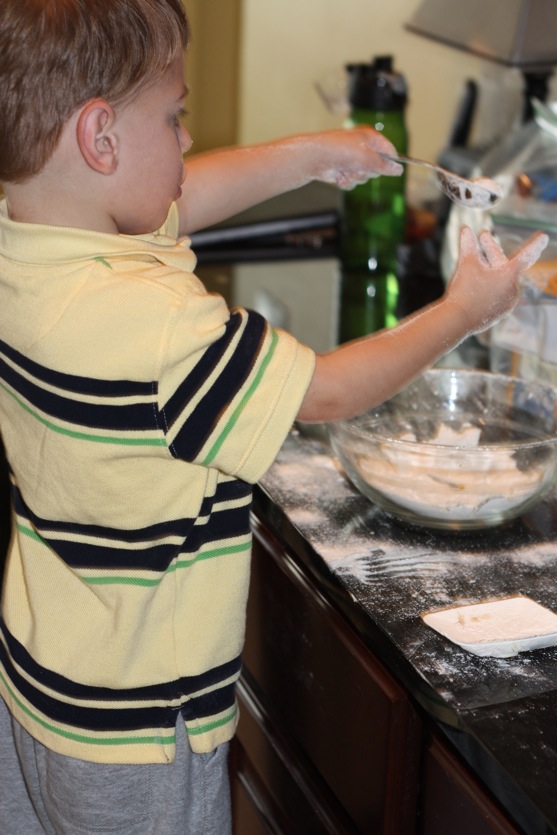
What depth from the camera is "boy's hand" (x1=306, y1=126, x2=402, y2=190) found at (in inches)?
41.3

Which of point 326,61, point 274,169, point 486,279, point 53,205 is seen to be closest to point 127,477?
point 53,205

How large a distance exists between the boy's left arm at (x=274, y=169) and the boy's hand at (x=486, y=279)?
24 cm

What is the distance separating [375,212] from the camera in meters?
1.75

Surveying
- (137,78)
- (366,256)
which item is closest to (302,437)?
(137,78)

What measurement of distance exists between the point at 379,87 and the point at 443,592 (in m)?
1.06

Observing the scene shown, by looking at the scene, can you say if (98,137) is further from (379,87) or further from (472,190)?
(379,87)

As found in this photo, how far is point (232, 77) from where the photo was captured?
282cm

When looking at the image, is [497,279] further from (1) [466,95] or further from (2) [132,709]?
(1) [466,95]

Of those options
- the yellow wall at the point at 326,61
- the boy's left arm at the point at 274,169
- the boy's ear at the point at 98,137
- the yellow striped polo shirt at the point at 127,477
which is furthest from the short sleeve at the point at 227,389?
the yellow wall at the point at 326,61

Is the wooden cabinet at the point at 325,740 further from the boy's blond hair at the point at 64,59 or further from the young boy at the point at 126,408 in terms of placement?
the boy's blond hair at the point at 64,59

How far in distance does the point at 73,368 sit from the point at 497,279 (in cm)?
32

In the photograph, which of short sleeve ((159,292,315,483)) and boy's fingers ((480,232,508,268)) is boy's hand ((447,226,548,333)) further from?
short sleeve ((159,292,315,483))

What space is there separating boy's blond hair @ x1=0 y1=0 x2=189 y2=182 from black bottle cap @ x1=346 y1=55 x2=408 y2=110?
3.19ft

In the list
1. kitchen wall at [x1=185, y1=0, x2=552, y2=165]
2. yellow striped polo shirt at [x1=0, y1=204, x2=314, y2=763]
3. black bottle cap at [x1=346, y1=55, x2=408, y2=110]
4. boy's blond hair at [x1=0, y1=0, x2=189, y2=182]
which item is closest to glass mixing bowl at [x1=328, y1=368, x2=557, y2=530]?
yellow striped polo shirt at [x1=0, y1=204, x2=314, y2=763]
